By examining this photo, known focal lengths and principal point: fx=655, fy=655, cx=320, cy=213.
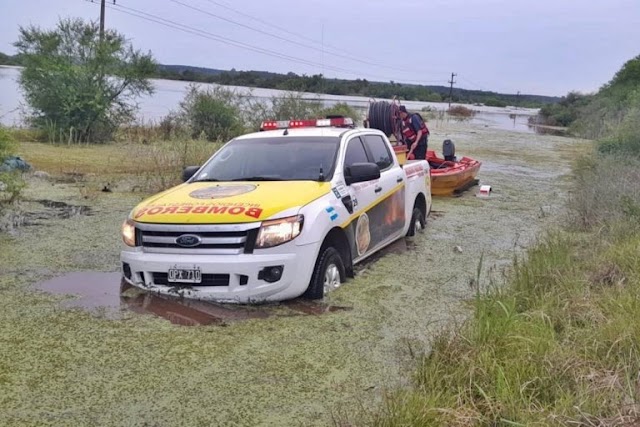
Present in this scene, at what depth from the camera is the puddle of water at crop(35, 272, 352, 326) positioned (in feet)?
17.5

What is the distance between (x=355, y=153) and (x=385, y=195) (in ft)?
2.02

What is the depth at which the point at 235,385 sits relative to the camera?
4172 millimetres

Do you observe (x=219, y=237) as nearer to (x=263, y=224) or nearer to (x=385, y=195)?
(x=263, y=224)

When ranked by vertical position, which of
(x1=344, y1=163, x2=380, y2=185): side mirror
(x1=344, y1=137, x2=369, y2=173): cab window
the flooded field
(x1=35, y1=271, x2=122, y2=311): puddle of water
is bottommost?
(x1=35, y1=271, x2=122, y2=311): puddle of water

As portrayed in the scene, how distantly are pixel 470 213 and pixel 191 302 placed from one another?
739cm

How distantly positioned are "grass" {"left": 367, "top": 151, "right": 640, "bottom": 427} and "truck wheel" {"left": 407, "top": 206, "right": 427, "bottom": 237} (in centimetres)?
284

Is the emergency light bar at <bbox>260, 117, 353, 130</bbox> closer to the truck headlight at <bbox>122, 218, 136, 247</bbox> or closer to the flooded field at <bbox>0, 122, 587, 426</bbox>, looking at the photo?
the flooded field at <bbox>0, 122, 587, 426</bbox>

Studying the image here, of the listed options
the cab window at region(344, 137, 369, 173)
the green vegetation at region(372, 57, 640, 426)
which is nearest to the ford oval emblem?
the cab window at region(344, 137, 369, 173)

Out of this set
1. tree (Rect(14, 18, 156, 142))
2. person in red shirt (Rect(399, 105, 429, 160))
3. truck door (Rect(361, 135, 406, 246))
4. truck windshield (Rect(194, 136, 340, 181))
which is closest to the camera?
truck windshield (Rect(194, 136, 340, 181))

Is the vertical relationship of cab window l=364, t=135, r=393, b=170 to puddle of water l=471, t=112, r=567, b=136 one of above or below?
above

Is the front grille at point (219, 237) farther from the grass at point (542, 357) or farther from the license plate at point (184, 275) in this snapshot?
the grass at point (542, 357)

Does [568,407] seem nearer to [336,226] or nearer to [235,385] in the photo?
[235,385]

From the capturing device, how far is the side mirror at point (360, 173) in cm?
652

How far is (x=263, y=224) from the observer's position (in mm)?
5363
